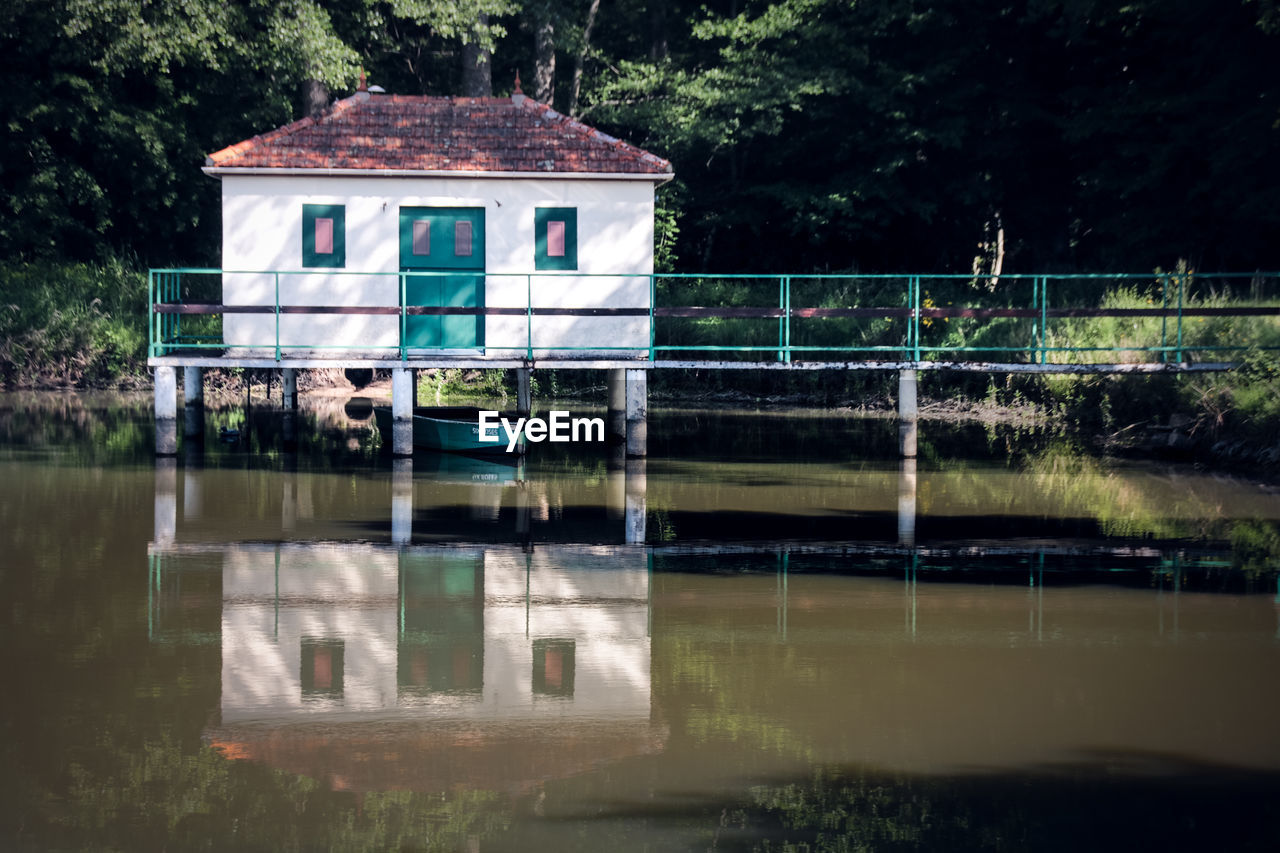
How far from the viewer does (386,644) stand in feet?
31.2

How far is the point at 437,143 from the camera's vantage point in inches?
865

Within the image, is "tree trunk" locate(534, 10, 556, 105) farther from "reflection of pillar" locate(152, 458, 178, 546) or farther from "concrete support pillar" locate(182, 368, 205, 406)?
"reflection of pillar" locate(152, 458, 178, 546)

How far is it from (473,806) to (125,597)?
16.4 feet

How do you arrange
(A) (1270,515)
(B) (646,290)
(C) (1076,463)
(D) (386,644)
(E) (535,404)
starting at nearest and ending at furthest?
(D) (386,644) < (A) (1270,515) < (C) (1076,463) < (B) (646,290) < (E) (535,404)

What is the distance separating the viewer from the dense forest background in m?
31.5

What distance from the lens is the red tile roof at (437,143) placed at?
843 inches

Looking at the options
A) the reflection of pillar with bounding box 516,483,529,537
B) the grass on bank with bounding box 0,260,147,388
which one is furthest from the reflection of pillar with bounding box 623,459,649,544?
the grass on bank with bounding box 0,260,147,388

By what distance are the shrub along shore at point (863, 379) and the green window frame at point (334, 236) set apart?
9485 millimetres

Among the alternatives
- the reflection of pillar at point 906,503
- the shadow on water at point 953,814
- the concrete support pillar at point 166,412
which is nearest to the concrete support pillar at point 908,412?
the reflection of pillar at point 906,503

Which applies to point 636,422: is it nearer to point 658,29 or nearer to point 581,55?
point 581,55

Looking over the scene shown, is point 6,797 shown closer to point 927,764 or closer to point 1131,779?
point 927,764

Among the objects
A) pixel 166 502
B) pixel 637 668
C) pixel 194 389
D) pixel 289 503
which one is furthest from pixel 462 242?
pixel 637 668

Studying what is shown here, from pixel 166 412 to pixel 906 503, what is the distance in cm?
948

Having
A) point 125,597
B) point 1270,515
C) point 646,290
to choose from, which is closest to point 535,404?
point 646,290
